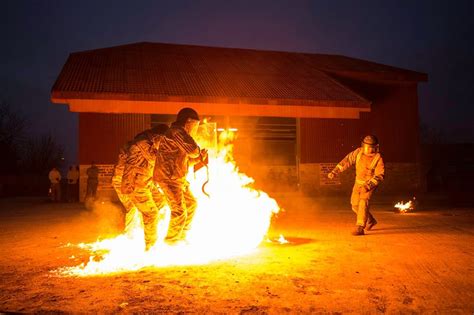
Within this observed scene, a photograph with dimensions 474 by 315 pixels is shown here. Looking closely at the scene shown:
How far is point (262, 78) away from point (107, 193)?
8510 millimetres

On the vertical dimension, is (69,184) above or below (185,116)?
below

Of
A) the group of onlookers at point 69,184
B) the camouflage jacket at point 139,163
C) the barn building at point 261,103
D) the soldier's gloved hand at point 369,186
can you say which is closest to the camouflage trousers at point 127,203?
the camouflage jacket at point 139,163

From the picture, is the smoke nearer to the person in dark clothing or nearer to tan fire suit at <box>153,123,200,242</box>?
tan fire suit at <box>153,123,200,242</box>

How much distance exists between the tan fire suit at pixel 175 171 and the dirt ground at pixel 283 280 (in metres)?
1.14

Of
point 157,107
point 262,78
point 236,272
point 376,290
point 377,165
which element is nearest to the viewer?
point 376,290

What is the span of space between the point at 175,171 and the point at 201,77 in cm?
1215

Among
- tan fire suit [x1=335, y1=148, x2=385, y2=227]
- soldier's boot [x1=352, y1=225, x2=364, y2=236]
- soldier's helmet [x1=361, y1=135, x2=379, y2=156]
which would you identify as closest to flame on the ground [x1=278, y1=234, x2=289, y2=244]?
soldier's boot [x1=352, y1=225, x2=364, y2=236]

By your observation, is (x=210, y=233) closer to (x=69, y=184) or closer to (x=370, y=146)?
(x=370, y=146)

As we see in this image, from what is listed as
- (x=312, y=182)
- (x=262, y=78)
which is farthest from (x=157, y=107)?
(x=312, y=182)

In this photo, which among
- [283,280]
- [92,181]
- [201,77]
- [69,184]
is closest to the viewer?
[283,280]

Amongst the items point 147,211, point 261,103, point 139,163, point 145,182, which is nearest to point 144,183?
point 145,182

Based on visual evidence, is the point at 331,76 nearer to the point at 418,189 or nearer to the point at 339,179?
the point at 339,179

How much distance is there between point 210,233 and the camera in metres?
7.62

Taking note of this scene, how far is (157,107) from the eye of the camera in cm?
1625
